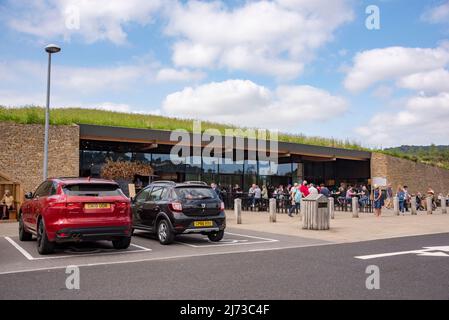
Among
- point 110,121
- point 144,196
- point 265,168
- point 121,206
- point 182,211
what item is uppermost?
point 110,121

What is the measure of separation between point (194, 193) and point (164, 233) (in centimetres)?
128

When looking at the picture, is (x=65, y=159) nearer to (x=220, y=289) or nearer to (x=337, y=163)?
(x=220, y=289)

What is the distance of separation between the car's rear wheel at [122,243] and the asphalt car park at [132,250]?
123mm

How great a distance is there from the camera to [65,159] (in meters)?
21.1

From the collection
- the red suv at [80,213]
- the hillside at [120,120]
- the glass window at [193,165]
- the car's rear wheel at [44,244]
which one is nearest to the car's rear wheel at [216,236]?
the red suv at [80,213]

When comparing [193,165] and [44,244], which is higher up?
[193,165]

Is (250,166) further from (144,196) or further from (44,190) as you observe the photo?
(44,190)

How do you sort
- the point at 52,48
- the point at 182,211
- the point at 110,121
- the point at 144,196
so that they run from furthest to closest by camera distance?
the point at 110,121
the point at 52,48
the point at 144,196
the point at 182,211

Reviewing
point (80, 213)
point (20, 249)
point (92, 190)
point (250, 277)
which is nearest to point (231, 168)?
point (20, 249)

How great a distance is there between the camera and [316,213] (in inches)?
588

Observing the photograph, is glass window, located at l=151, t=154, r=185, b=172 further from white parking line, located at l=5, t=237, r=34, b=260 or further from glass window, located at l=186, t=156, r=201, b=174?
white parking line, located at l=5, t=237, r=34, b=260

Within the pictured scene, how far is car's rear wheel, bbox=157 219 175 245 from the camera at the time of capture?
11.2m

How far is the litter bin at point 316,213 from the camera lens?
14891 mm
